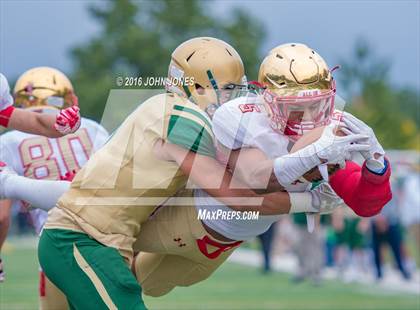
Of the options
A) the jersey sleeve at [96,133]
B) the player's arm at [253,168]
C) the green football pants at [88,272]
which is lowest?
the jersey sleeve at [96,133]

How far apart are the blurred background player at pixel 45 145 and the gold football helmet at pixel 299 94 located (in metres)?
1.73

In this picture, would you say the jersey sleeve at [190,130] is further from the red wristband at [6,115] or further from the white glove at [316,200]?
the red wristband at [6,115]

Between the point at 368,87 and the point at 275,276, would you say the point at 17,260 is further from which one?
the point at 368,87

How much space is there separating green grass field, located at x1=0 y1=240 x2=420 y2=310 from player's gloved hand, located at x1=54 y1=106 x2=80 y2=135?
135 inches

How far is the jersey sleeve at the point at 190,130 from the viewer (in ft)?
12.6

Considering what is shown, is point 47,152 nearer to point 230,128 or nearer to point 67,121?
point 67,121

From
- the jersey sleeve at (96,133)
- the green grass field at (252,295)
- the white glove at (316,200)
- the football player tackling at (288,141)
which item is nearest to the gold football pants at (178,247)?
the football player tackling at (288,141)

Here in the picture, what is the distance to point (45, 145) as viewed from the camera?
215 inches

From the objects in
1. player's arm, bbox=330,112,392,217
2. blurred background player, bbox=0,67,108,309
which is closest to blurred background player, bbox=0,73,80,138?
blurred background player, bbox=0,67,108,309

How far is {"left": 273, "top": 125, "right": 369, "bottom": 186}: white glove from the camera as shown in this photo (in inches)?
143

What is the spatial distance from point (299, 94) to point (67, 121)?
1.22m

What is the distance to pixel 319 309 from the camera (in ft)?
27.6

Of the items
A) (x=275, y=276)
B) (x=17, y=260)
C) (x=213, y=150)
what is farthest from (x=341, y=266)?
(x=213, y=150)

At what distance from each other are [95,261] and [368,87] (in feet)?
111
